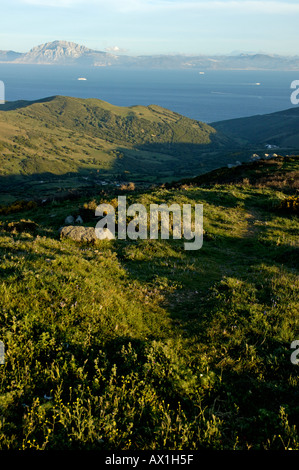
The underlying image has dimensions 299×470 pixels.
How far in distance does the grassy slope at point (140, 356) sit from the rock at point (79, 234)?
2.41m

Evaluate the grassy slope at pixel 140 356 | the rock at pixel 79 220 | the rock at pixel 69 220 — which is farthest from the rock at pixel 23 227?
the grassy slope at pixel 140 356

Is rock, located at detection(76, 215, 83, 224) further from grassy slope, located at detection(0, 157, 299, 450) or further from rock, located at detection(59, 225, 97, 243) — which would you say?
grassy slope, located at detection(0, 157, 299, 450)

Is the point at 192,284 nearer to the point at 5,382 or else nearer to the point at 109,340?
the point at 109,340

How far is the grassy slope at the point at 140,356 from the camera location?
427cm

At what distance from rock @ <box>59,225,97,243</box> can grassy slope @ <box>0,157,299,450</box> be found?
7.90 feet

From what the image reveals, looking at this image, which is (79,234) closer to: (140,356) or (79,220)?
(79,220)

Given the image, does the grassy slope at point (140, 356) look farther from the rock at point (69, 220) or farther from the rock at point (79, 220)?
the rock at point (69, 220)

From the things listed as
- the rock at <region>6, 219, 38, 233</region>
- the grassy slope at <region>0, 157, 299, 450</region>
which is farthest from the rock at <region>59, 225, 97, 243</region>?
the grassy slope at <region>0, 157, 299, 450</region>

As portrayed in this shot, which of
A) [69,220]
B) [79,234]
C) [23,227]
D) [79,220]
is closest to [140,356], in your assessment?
[79,234]

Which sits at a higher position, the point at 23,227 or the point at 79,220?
the point at 79,220

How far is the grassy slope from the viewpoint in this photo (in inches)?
168

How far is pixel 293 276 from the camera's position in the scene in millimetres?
10844

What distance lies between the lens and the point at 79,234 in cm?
1385

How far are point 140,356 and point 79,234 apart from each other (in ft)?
29.7
